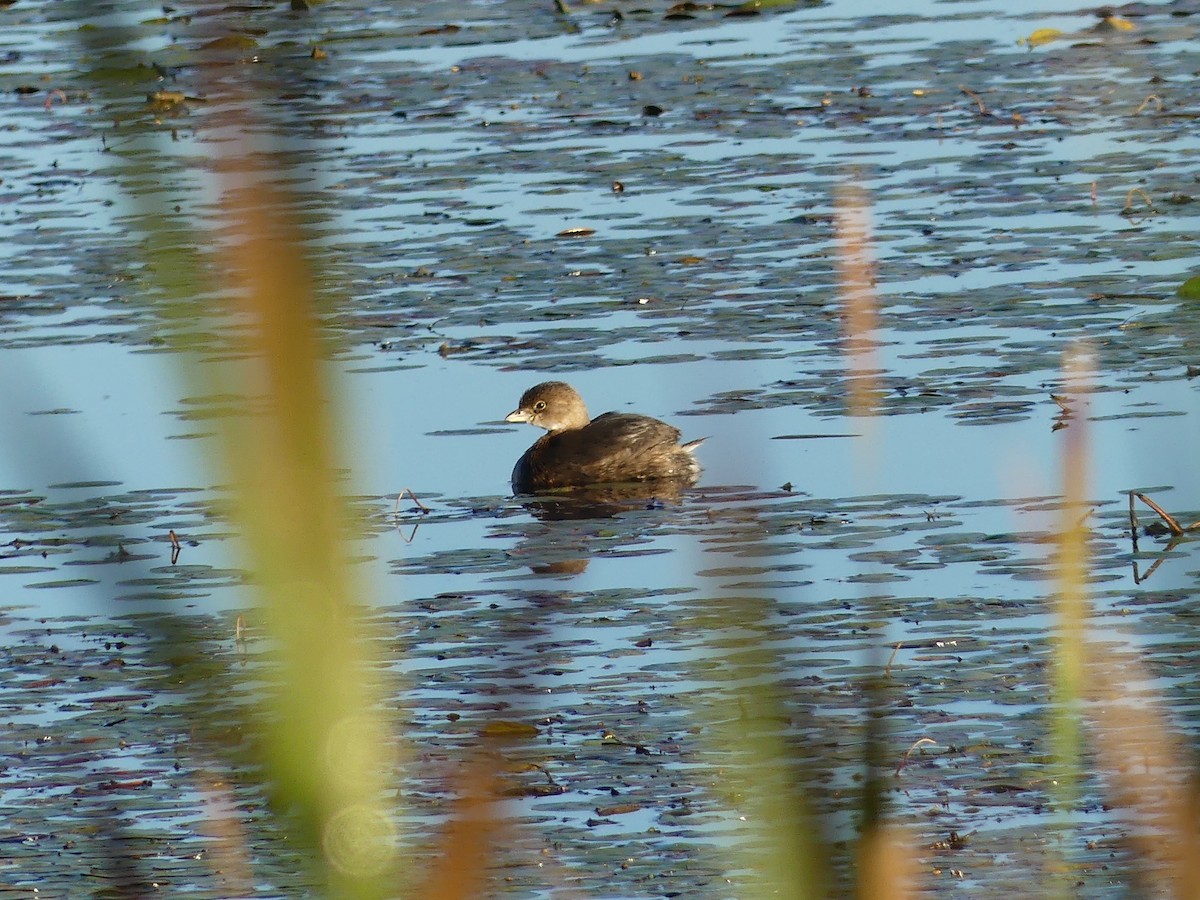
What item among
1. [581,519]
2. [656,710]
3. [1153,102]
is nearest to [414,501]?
[581,519]

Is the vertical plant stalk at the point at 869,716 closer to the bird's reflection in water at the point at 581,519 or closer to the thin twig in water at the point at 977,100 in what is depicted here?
the bird's reflection in water at the point at 581,519

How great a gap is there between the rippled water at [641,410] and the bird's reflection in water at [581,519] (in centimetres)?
4

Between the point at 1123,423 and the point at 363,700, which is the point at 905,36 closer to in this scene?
the point at 1123,423

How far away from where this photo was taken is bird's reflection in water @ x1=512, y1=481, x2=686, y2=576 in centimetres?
793

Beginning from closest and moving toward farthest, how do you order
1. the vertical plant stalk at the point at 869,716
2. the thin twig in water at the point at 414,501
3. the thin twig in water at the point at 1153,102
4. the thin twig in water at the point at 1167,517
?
the vertical plant stalk at the point at 869,716, the thin twig in water at the point at 1167,517, the thin twig in water at the point at 414,501, the thin twig in water at the point at 1153,102

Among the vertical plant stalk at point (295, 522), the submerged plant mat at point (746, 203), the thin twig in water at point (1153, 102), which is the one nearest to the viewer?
the vertical plant stalk at point (295, 522)

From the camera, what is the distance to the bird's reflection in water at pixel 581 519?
7930 millimetres

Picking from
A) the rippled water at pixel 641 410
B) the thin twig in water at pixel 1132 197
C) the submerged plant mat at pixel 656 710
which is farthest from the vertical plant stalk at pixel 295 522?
the thin twig in water at pixel 1132 197

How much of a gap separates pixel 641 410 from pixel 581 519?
1.34 m

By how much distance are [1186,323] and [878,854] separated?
29.5 ft

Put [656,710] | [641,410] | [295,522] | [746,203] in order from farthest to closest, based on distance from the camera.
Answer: [746,203] < [641,410] < [656,710] < [295,522]

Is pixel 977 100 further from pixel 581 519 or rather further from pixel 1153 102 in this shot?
pixel 581 519

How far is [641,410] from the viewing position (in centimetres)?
995

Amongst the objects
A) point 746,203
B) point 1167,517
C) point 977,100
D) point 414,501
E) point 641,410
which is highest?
point 977,100
